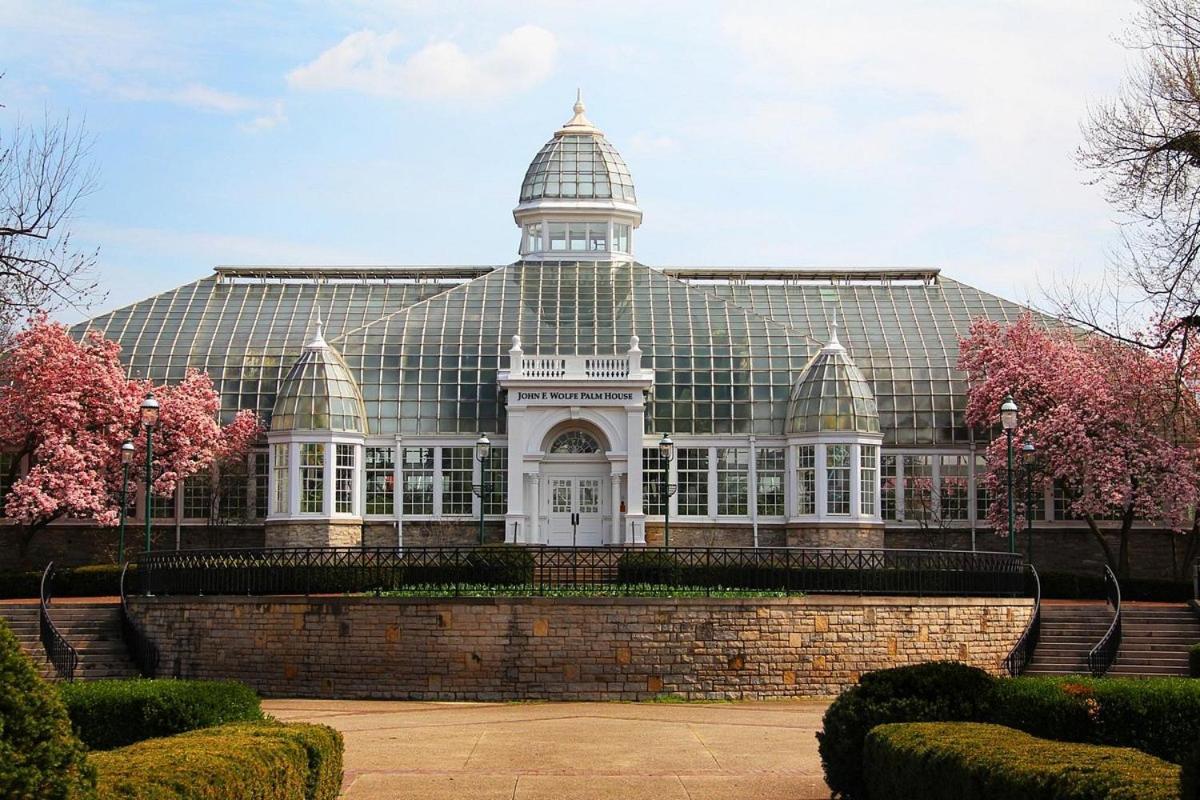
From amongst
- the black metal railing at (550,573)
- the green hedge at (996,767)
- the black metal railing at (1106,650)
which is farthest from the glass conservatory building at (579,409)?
the green hedge at (996,767)

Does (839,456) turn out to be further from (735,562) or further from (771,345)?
(735,562)

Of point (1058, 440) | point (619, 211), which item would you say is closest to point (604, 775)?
point (1058, 440)

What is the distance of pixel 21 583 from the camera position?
3862cm

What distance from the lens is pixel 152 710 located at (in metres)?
19.8

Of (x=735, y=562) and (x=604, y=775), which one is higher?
(x=735, y=562)

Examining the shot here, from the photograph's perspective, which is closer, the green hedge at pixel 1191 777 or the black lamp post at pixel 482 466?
the green hedge at pixel 1191 777

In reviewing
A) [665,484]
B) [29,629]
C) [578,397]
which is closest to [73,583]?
[29,629]

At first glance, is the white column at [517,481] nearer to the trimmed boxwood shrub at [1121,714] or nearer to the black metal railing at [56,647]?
the black metal railing at [56,647]

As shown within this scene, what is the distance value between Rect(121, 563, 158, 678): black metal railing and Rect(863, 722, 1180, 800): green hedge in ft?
61.8

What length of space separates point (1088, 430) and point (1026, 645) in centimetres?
1189

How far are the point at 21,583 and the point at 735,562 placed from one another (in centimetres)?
1771

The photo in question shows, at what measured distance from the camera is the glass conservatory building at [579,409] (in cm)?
4328

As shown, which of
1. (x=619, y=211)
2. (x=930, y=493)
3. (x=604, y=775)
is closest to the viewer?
(x=604, y=775)

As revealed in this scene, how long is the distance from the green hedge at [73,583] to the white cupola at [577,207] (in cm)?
1768
